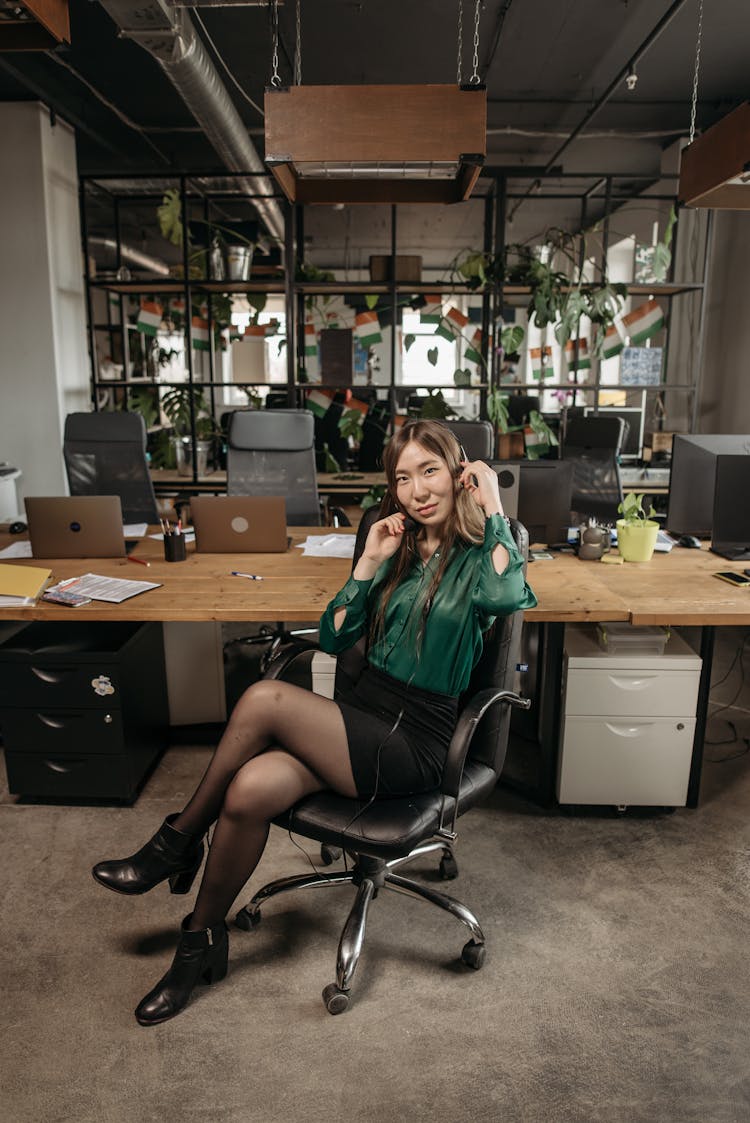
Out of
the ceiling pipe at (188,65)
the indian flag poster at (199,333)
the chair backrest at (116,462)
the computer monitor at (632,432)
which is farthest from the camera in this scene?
the indian flag poster at (199,333)

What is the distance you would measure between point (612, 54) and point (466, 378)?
7.05ft

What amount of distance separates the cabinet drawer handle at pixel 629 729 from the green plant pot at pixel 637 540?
0.71 m

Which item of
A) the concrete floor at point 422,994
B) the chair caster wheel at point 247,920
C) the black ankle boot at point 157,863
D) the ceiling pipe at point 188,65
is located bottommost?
the concrete floor at point 422,994

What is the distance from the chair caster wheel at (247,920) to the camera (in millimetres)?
2131

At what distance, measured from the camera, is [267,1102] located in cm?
162

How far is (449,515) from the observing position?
6.67 ft

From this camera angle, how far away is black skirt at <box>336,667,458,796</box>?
1.85 metres

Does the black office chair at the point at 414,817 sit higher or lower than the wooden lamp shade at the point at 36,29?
lower

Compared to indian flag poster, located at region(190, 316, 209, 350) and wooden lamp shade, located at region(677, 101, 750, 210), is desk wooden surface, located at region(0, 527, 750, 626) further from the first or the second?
indian flag poster, located at region(190, 316, 209, 350)

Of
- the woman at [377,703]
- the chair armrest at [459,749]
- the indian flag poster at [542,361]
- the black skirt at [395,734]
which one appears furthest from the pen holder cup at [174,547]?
the indian flag poster at [542,361]

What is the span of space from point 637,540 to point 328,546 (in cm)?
117

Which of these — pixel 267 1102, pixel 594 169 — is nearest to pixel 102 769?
pixel 267 1102

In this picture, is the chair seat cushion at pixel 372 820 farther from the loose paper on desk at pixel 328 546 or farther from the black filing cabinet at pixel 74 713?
the loose paper on desk at pixel 328 546

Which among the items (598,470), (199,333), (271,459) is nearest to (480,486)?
A: (271,459)
